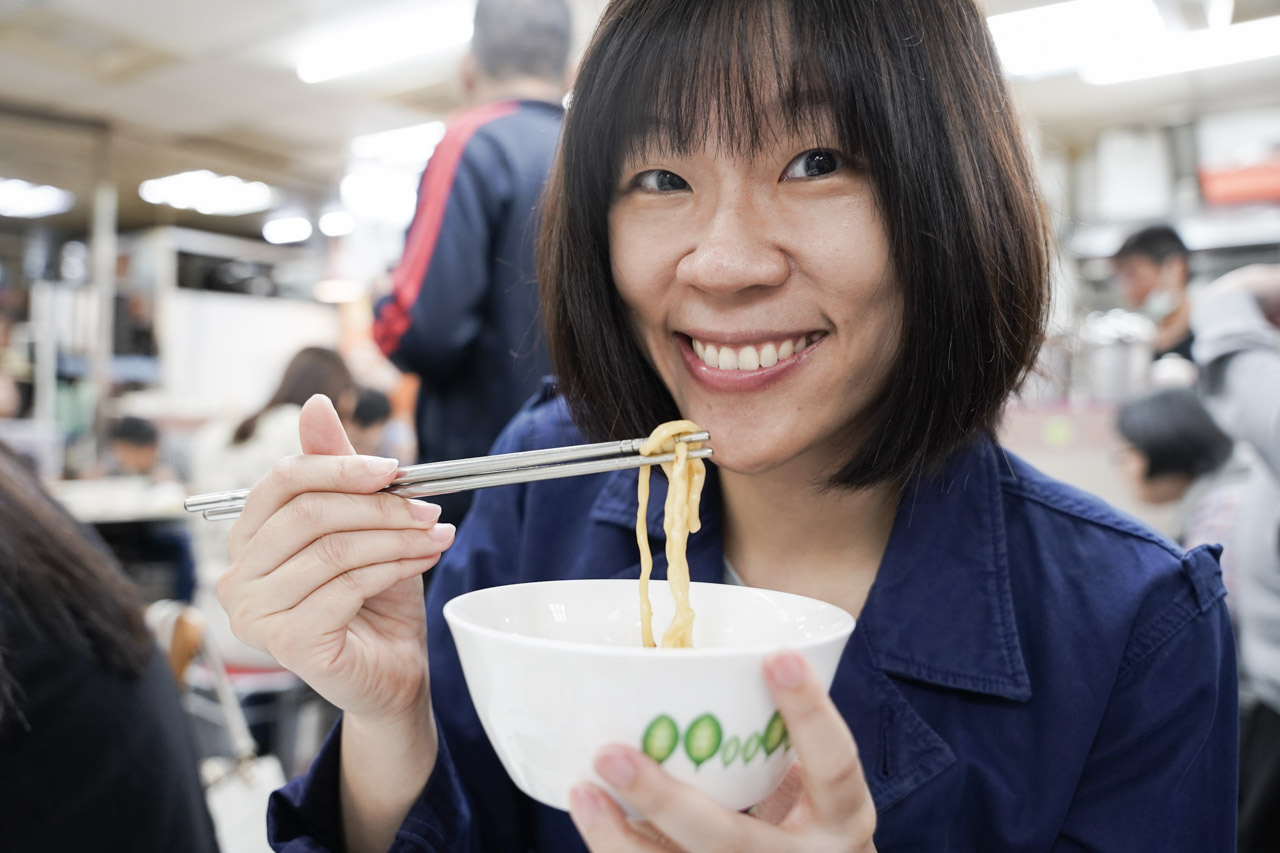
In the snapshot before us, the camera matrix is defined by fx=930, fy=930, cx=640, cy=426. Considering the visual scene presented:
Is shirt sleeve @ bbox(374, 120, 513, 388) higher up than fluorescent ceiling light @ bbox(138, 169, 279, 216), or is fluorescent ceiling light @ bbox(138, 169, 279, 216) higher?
fluorescent ceiling light @ bbox(138, 169, 279, 216)

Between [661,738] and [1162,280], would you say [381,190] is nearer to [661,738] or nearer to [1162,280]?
[1162,280]

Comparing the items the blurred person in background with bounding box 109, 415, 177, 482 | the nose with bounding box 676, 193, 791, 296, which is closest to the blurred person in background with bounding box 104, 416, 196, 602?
the blurred person in background with bounding box 109, 415, 177, 482

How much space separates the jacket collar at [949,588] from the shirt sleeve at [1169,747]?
0.10 m

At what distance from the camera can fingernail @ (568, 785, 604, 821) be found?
53cm

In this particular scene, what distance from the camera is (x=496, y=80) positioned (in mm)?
2049

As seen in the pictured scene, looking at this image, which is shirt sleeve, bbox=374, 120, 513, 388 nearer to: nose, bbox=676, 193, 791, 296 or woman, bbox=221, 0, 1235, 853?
woman, bbox=221, 0, 1235, 853

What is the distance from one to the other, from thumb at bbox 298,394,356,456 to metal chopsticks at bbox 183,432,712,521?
0.05 meters

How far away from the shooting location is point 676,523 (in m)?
0.73

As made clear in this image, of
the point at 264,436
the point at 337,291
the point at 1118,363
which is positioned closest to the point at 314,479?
the point at 264,436

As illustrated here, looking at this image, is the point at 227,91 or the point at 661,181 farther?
the point at 227,91

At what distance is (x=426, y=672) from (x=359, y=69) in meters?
5.37

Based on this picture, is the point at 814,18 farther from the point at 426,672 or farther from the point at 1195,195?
the point at 1195,195

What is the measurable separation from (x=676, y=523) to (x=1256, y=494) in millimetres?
1928

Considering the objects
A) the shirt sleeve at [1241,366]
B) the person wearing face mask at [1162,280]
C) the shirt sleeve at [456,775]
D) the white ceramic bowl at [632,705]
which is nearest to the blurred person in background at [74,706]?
the shirt sleeve at [456,775]
